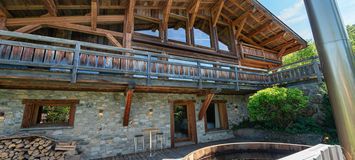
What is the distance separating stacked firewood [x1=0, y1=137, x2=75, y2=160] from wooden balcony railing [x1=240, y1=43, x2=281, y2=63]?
1070 centimetres

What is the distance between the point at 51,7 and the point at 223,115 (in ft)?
30.6

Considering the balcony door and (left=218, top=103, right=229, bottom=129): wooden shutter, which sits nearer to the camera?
the balcony door

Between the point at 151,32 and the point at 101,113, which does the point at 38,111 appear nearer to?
the point at 101,113

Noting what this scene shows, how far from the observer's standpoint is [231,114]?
9680 millimetres

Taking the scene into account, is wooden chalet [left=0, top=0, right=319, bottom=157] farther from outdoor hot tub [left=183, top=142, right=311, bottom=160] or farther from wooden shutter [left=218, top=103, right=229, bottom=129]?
outdoor hot tub [left=183, top=142, right=311, bottom=160]

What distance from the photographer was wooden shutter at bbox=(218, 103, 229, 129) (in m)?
9.43

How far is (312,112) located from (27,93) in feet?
37.4

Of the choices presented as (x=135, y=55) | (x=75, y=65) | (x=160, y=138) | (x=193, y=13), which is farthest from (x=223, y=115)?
(x=75, y=65)

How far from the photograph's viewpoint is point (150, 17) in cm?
865

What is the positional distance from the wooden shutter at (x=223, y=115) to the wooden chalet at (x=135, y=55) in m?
0.05

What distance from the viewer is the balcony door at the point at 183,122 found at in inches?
314

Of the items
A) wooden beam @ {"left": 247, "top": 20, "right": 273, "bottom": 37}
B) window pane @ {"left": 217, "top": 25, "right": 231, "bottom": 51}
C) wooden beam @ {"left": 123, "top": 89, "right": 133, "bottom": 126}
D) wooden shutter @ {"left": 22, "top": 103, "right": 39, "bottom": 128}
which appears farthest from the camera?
window pane @ {"left": 217, "top": 25, "right": 231, "bottom": 51}

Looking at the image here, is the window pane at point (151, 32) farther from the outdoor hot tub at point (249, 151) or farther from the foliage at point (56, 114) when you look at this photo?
the outdoor hot tub at point (249, 151)

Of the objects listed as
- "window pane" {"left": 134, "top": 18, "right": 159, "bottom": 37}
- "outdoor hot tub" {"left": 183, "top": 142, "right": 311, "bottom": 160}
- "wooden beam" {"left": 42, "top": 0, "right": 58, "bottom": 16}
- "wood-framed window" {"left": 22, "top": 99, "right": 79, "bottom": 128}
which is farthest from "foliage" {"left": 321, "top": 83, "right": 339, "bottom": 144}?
"wooden beam" {"left": 42, "top": 0, "right": 58, "bottom": 16}
